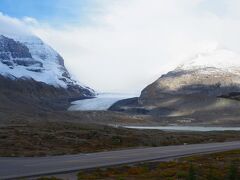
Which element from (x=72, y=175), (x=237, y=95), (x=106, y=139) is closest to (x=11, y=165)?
(x=72, y=175)

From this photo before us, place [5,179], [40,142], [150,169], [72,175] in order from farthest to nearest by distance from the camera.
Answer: [40,142] → [150,169] → [72,175] → [5,179]

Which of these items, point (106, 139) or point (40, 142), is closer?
point (40, 142)

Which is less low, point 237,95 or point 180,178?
point 237,95

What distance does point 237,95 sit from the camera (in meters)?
30.7

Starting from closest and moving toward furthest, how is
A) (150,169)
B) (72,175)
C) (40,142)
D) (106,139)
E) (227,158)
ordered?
1. (72,175)
2. (150,169)
3. (227,158)
4. (40,142)
5. (106,139)

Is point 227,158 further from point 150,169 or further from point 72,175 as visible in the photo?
point 72,175

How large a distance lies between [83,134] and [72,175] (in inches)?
1826

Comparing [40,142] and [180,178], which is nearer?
[180,178]

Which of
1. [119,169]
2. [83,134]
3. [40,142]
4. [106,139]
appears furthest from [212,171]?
[83,134]

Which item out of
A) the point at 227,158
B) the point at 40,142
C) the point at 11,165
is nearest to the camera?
the point at 11,165

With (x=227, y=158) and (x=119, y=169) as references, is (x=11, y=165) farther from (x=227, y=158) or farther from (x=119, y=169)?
(x=227, y=158)

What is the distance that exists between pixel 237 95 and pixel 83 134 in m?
44.1

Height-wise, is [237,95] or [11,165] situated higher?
[237,95]

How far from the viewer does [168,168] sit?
1252 inches
